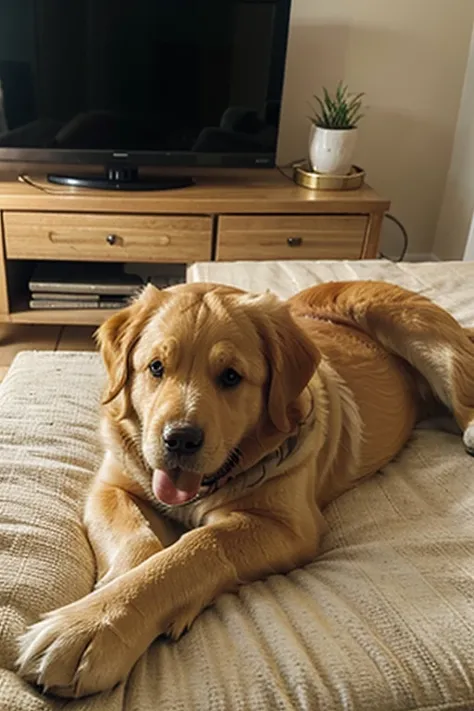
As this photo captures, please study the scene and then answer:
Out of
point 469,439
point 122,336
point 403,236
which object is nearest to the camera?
point 122,336

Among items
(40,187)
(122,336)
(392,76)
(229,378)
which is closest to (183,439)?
(229,378)

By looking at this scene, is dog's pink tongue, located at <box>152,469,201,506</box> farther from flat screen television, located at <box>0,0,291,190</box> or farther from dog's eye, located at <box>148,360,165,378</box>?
flat screen television, located at <box>0,0,291,190</box>

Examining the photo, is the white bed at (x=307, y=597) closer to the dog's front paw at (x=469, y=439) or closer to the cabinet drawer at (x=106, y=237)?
the dog's front paw at (x=469, y=439)

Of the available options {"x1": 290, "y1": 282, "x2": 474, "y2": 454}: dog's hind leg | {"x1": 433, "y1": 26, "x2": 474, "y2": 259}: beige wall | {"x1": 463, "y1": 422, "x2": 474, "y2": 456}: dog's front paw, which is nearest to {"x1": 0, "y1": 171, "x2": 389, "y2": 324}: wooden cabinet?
{"x1": 433, "y1": 26, "x2": 474, "y2": 259}: beige wall

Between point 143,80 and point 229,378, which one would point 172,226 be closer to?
point 143,80

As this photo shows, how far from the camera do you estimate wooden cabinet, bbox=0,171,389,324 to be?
2838 millimetres

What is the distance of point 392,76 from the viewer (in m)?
3.41

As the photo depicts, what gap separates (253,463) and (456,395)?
57cm

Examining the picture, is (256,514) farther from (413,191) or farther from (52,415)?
(413,191)

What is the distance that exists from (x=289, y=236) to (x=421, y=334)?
1.50m

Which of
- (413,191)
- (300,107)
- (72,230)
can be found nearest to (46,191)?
(72,230)

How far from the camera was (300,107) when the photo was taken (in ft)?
11.2

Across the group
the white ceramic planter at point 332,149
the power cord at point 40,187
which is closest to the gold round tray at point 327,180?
the white ceramic planter at point 332,149

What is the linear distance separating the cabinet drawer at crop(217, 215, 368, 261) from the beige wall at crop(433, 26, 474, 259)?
815 millimetres
